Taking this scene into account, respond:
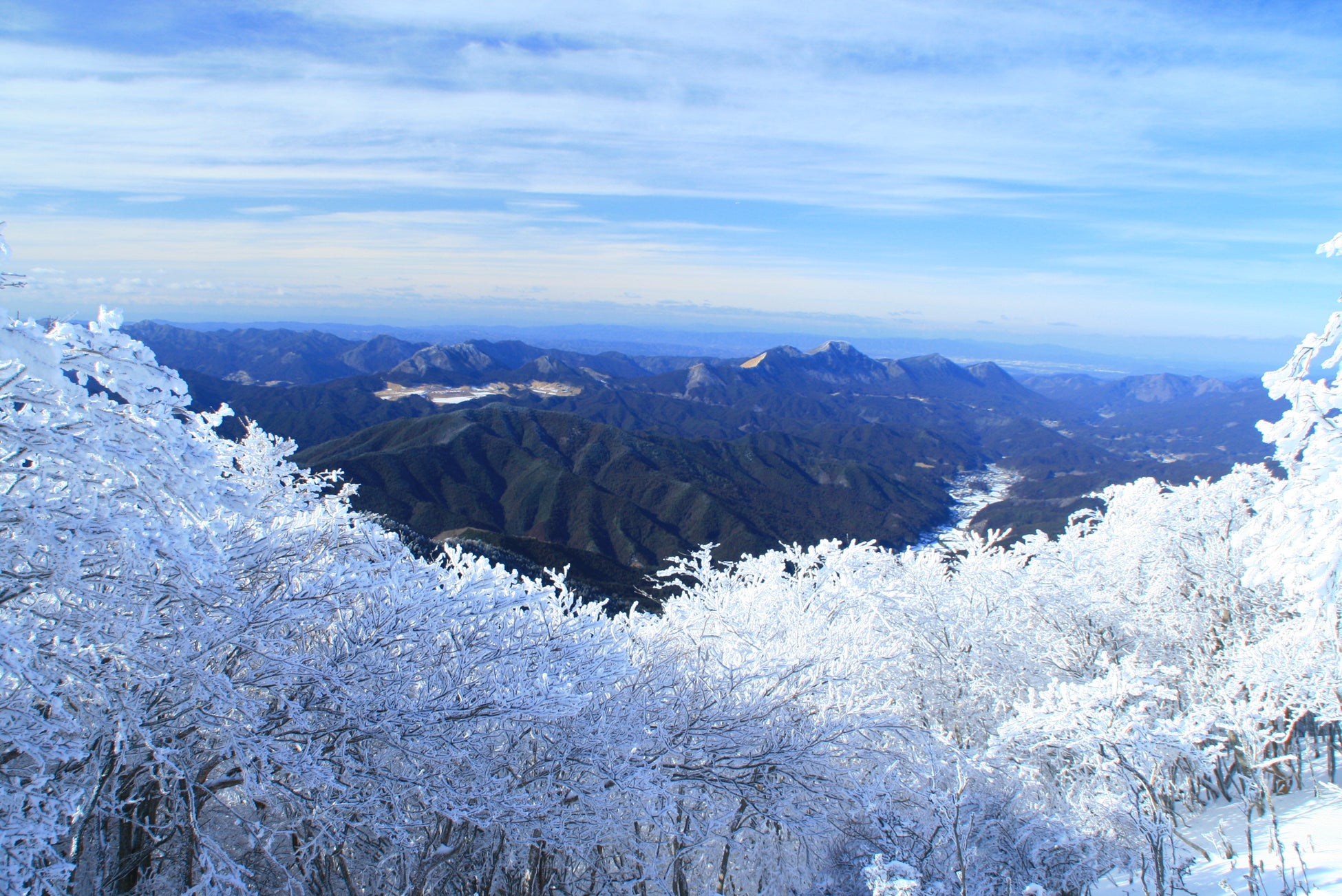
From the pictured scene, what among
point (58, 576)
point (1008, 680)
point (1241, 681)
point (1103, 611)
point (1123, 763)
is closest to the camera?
point (58, 576)

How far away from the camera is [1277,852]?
8797 mm

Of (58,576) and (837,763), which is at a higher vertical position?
(58,576)

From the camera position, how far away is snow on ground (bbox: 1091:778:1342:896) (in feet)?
25.4

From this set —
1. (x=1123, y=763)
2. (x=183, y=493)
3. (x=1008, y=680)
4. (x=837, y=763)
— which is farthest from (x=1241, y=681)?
(x=183, y=493)

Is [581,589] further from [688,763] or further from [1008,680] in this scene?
[688,763]

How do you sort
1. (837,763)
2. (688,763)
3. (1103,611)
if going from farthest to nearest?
(1103,611), (837,763), (688,763)

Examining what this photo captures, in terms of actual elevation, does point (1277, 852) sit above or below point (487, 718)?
below

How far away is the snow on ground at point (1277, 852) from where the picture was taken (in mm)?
7742

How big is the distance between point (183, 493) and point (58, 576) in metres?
1.11

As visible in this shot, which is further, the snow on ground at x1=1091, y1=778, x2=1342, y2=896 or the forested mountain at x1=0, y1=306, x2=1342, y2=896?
the snow on ground at x1=1091, y1=778, x2=1342, y2=896

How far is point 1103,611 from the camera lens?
1791 centimetres

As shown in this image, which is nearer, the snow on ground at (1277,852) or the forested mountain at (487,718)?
the forested mountain at (487,718)

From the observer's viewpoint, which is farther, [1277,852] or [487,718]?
[1277,852]

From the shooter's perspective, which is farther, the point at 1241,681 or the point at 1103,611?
the point at 1103,611
